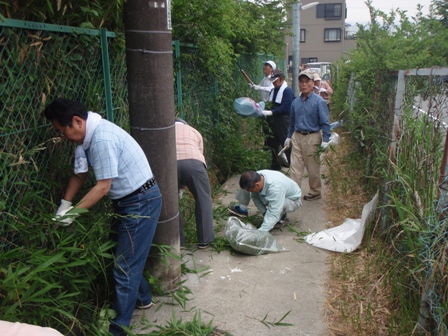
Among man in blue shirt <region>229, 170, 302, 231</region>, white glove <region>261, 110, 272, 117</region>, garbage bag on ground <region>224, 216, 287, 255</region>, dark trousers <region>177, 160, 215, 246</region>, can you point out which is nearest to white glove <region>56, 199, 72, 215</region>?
dark trousers <region>177, 160, 215, 246</region>

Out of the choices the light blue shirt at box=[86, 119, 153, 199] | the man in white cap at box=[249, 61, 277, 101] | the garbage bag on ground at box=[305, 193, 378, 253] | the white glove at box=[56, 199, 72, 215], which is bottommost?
the garbage bag on ground at box=[305, 193, 378, 253]

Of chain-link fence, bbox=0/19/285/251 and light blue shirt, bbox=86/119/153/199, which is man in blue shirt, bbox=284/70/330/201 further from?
light blue shirt, bbox=86/119/153/199

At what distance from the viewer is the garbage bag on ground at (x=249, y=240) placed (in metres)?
4.46

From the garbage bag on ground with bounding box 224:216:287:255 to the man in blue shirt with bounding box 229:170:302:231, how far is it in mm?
168

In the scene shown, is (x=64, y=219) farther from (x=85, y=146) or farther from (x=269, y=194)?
(x=269, y=194)

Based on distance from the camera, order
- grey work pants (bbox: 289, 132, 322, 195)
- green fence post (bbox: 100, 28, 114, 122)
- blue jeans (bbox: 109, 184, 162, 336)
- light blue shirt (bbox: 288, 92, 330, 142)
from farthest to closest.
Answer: grey work pants (bbox: 289, 132, 322, 195), light blue shirt (bbox: 288, 92, 330, 142), green fence post (bbox: 100, 28, 114, 122), blue jeans (bbox: 109, 184, 162, 336)

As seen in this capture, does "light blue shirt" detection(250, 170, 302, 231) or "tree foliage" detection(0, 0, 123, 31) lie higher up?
"tree foliage" detection(0, 0, 123, 31)

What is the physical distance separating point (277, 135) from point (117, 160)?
16.5ft

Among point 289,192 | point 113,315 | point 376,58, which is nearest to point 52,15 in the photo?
point 113,315

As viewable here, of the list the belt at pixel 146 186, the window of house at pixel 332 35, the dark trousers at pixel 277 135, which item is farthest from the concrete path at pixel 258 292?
the window of house at pixel 332 35

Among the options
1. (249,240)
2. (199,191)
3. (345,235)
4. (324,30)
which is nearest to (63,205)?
(199,191)

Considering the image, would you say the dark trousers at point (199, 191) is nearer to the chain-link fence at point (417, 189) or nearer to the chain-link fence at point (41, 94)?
the chain-link fence at point (41, 94)

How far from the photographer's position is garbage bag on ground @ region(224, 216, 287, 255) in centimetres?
446

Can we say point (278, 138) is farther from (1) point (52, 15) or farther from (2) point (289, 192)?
(1) point (52, 15)
